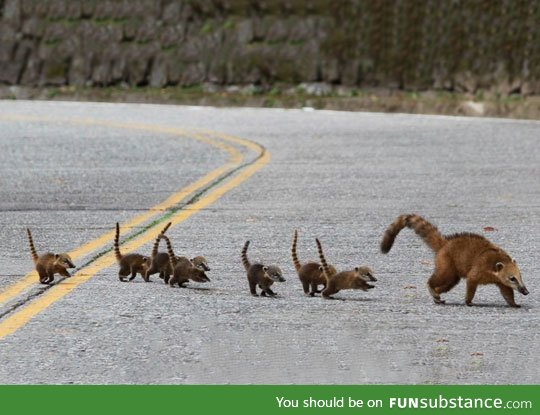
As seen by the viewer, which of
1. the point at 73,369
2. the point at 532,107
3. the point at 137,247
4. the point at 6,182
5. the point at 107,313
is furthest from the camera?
the point at 532,107

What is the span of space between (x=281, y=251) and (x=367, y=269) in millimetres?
2327

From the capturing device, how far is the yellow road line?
31.6ft

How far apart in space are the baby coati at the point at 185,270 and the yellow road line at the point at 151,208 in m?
0.80

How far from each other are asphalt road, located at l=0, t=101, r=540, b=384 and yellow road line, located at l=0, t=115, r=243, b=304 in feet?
0.36

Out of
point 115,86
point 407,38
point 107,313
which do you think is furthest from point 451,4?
point 107,313

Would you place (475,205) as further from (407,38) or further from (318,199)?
(407,38)

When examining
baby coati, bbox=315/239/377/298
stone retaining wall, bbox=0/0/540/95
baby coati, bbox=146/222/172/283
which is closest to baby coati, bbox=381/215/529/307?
baby coati, bbox=315/239/377/298

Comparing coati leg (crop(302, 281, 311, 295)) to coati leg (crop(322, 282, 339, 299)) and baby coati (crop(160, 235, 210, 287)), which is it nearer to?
coati leg (crop(322, 282, 339, 299))

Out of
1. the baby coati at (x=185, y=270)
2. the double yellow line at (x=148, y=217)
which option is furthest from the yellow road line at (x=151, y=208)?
the baby coati at (x=185, y=270)

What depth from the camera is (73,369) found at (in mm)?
7145

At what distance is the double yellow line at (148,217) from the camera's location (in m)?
8.80

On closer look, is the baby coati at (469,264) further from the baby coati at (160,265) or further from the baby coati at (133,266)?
the baby coati at (133,266)

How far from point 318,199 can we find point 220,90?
21.1m

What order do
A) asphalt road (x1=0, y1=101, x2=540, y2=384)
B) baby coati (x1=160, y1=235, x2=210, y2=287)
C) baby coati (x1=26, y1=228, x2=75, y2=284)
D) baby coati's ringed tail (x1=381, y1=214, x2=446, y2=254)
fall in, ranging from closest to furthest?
asphalt road (x1=0, y1=101, x2=540, y2=384)
baby coati's ringed tail (x1=381, y1=214, x2=446, y2=254)
baby coati (x1=160, y1=235, x2=210, y2=287)
baby coati (x1=26, y1=228, x2=75, y2=284)
